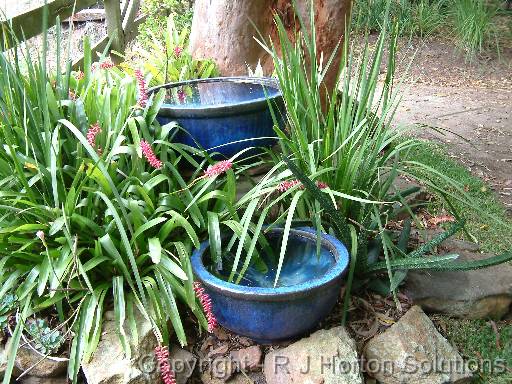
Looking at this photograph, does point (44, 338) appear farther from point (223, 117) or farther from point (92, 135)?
point (223, 117)

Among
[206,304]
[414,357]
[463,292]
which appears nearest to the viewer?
[206,304]

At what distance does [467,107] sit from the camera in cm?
586

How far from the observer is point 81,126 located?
7.57 ft

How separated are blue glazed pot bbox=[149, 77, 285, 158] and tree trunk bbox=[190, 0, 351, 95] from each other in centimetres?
74

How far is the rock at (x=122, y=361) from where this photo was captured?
1854 mm

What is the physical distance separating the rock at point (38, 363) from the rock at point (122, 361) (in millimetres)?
139

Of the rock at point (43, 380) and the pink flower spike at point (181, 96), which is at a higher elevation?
the pink flower spike at point (181, 96)

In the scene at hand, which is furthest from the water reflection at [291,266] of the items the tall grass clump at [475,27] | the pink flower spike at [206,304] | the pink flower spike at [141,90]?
the tall grass clump at [475,27]

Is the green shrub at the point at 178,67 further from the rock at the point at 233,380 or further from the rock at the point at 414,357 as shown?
the rock at the point at 414,357

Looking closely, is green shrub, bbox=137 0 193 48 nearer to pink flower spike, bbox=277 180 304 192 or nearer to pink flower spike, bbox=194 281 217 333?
pink flower spike, bbox=277 180 304 192

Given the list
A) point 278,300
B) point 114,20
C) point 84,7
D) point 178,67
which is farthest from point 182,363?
point 114,20

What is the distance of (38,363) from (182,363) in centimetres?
51

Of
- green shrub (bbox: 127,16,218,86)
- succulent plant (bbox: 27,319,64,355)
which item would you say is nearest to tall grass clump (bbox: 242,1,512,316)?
succulent plant (bbox: 27,319,64,355)

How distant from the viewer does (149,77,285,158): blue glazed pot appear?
248cm
